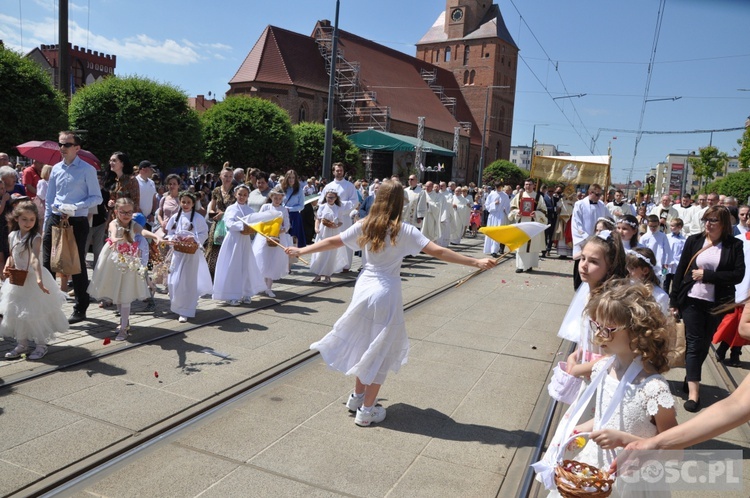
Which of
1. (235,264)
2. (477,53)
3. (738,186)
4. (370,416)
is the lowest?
(370,416)

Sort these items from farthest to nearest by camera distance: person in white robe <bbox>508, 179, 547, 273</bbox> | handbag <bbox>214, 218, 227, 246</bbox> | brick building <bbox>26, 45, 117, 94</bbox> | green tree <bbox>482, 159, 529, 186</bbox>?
1. green tree <bbox>482, 159, 529, 186</bbox>
2. brick building <bbox>26, 45, 117, 94</bbox>
3. person in white robe <bbox>508, 179, 547, 273</bbox>
4. handbag <bbox>214, 218, 227, 246</bbox>

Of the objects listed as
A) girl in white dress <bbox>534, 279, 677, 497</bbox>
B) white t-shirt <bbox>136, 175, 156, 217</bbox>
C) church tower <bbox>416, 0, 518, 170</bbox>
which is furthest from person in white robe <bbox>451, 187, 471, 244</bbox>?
church tower <bbox>416, 0, 518, 170</bbox>

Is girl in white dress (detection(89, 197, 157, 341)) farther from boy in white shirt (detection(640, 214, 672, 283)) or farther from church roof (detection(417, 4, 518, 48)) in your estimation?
church roof (detection(417, 4, 518, 48))

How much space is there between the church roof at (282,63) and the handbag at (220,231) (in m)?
47.3

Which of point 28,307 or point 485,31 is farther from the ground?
point 485,31

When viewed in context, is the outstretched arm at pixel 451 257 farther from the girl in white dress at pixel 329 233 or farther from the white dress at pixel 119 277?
the girl in white dress at pixel 329 233

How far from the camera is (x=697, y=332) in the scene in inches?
238

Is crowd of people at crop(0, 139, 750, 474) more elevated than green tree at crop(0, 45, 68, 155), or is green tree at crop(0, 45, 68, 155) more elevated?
green tree at crop(0, 45, 68, 155)

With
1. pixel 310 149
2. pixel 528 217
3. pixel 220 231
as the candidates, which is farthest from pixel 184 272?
pixel 310 149

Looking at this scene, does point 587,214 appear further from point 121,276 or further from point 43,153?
point 43,153

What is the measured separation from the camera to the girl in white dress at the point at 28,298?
5.96 metres

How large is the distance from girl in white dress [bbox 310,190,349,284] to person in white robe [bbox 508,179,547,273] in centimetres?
512

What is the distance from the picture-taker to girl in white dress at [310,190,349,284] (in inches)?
457

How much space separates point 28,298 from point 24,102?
17.9m
